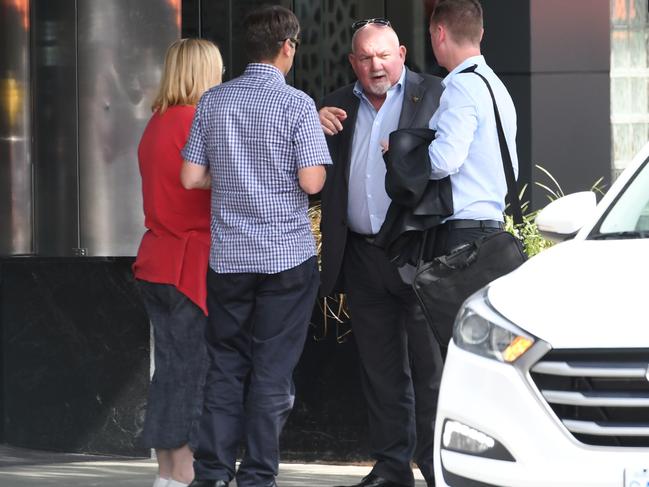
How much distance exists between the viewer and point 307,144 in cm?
621

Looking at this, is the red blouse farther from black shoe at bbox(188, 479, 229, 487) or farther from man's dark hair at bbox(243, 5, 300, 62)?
black shoe at bbox(188, 479, 229, 487)

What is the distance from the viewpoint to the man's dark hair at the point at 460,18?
635 centimetres

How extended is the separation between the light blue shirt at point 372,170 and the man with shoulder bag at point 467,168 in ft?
1.04

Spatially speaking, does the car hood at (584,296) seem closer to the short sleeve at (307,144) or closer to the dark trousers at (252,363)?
the short sleeve at (307,144)

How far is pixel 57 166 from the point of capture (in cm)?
1016

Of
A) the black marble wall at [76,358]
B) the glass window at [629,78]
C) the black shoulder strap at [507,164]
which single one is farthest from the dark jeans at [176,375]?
the glass window at [629,78]

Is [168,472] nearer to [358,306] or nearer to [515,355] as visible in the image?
[358,306]

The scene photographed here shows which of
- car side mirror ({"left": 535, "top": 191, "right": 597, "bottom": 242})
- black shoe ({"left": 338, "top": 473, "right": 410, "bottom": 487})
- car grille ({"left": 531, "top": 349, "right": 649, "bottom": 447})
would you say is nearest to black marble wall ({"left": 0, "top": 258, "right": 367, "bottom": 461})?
black shoe ({"left": 338, "top": 473, "right": 410, "bottom": 487})

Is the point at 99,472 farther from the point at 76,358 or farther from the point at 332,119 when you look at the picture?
the point at 332,119

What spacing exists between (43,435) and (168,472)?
2.07 m

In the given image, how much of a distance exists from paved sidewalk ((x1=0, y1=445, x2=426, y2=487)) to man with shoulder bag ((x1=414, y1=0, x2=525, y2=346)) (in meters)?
1.71

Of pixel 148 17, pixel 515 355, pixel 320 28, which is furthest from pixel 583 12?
pixel 515 355

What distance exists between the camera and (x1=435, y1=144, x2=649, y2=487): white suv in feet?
14.1

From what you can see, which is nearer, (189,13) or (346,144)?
(346,144)
